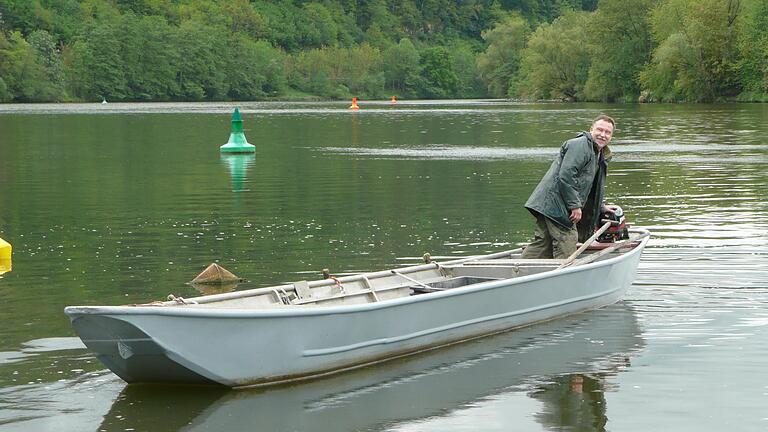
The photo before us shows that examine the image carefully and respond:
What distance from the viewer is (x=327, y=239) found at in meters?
20.9

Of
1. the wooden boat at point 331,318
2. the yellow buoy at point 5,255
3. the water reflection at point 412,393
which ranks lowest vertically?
the yellow buoy at point 5,255

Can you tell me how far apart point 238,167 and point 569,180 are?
2492cm

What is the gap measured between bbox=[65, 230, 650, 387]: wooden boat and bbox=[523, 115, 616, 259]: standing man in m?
0.37

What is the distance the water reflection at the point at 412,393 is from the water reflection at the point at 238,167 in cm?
1828

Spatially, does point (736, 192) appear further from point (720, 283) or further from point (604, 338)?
point (604, 338)

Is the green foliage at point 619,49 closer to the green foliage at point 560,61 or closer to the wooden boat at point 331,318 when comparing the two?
the green foliage at point 560,61

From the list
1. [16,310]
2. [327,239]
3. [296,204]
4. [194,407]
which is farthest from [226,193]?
[194,407]

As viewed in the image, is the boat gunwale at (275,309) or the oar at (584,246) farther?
the oar at (584,246)

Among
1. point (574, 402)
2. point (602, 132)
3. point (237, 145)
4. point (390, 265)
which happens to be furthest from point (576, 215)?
point (237, 145)

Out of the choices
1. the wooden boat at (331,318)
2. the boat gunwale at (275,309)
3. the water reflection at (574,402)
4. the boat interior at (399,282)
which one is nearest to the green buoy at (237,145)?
the boat interior at (399,282)

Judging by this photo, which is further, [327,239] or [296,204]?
[296,204]

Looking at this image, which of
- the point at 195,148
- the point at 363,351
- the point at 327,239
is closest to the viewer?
the point at 363,351

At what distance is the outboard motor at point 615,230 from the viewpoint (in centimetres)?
1525

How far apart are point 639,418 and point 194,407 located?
3.49 metres
